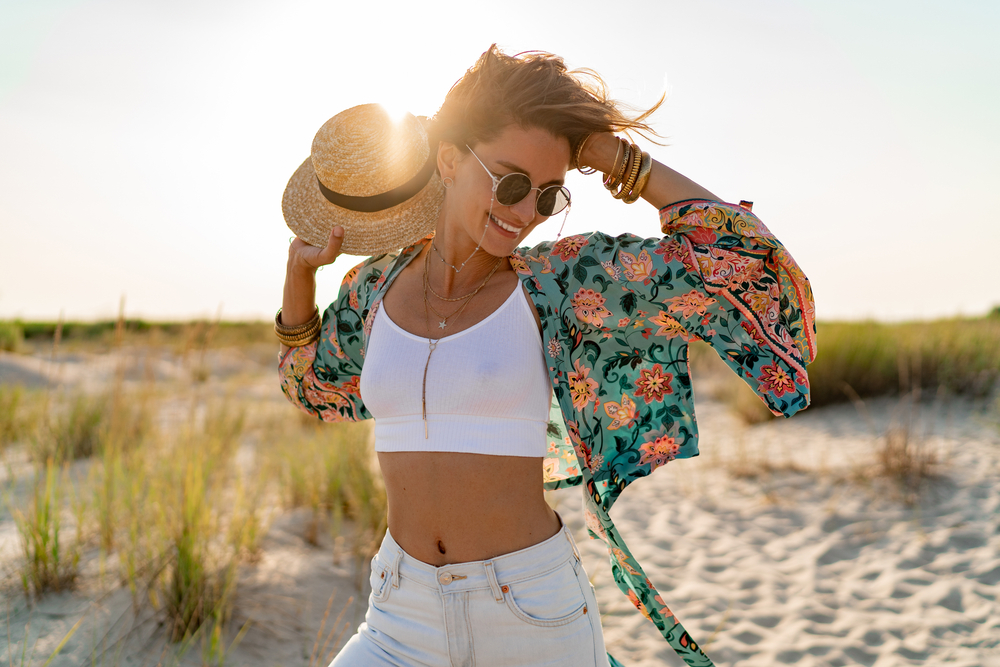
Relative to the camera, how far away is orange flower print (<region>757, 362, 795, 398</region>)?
6.22 ft

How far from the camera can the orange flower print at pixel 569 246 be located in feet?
6.36

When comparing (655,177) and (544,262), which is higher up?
(655,177)

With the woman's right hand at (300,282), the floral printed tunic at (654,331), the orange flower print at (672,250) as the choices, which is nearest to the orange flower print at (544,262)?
the floral printed tunic at (654,331)

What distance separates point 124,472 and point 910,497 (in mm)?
6226

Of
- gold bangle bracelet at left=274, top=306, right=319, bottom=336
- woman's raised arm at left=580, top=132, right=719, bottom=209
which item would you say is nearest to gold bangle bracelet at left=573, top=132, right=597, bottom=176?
woman's raised arm at left=580, top=132, right=719, bottom=209

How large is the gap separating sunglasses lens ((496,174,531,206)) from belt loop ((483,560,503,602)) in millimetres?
1006

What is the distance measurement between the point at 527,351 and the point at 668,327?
0.48 meters

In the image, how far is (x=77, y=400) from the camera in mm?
6199

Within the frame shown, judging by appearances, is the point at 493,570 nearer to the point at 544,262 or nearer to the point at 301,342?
the point at 544,262

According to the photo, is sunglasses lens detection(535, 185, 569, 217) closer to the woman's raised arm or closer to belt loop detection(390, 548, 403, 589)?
the woman's raised arm

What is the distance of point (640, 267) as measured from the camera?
1865mm

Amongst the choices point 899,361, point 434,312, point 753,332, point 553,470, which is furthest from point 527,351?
point 899,361

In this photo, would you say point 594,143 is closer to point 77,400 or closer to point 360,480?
point 360,480

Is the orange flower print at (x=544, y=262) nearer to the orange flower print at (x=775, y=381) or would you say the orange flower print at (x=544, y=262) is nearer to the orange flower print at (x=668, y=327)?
the orange flower print at (x=668, y=327)
